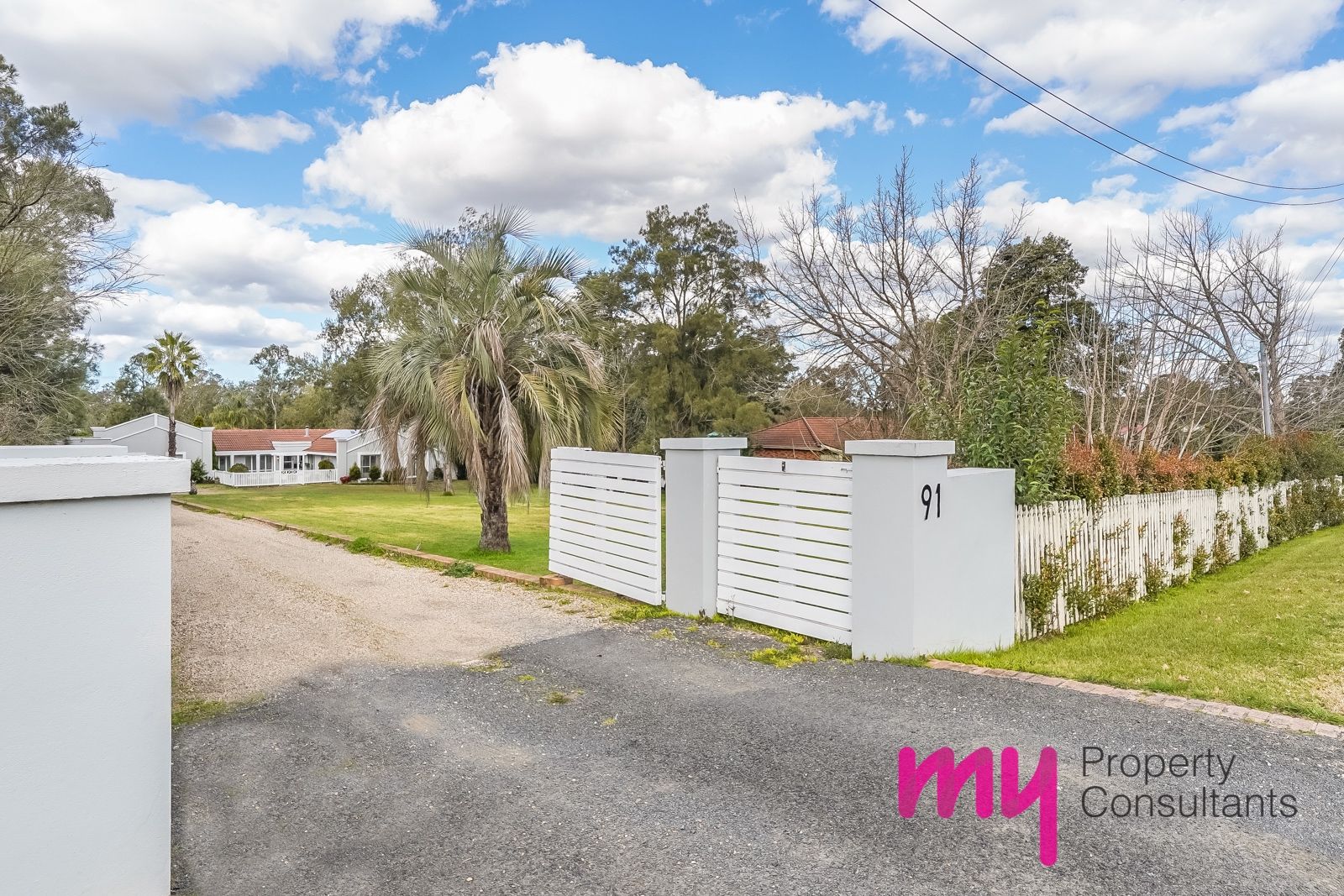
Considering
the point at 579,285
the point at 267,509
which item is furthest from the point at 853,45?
the point at 267,509

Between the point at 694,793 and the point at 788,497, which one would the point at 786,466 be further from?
the point at 694,793

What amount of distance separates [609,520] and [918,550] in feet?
12.1

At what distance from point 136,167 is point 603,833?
17.1 metres

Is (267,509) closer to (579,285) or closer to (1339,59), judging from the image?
(579,285)

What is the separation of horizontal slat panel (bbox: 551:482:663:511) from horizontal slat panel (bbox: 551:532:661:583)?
52cm

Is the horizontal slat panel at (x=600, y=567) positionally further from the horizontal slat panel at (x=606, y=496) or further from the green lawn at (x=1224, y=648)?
the green lawn at (x=1224, y=648)

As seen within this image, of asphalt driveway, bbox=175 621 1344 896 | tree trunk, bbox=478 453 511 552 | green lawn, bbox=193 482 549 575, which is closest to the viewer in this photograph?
asphalt driveway, bbox=175 621 1344 896

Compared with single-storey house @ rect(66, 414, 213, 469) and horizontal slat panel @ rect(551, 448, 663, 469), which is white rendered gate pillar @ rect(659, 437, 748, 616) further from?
single-storey house @ rect(66, 414, 213, 469)

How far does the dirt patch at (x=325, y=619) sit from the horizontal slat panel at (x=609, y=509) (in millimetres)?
1110

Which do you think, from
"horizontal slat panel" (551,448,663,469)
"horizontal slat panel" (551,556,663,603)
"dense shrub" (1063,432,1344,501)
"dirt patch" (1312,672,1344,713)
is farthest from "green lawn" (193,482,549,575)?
"dirt patch" (1312,672,1344,713)

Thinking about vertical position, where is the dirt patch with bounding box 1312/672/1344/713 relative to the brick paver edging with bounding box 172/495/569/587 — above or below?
above

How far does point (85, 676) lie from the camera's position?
2.25m

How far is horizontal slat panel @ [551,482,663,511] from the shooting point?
7598 millimetres

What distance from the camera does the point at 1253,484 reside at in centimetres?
1168
